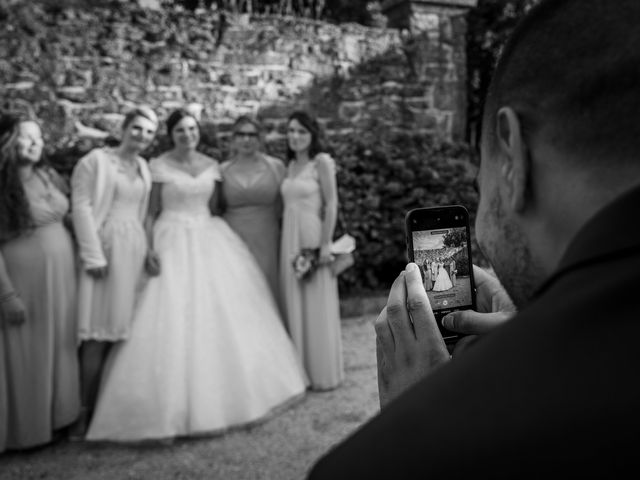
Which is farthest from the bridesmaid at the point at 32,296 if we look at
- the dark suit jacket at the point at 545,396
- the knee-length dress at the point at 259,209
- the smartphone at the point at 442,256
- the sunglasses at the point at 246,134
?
the dark suit jacket at the point at 545,396

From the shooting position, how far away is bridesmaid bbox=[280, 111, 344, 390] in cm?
490

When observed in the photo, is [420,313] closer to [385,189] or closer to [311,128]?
[311,128]

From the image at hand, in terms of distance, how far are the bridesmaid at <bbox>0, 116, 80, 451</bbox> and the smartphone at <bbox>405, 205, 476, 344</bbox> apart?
2966 mm

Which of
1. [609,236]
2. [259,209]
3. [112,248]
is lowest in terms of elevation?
[112,248]

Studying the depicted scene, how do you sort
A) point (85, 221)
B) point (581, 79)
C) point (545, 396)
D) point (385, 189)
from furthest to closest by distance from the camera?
point (385, 189) < point (85, 221) < point (581, 79) < point (545, 396)

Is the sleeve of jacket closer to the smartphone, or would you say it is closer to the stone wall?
the stone wall

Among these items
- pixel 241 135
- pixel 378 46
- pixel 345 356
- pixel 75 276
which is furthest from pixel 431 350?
pixel 378 46

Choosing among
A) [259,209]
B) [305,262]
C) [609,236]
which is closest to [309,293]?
[305,262]

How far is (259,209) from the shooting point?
16.6ft

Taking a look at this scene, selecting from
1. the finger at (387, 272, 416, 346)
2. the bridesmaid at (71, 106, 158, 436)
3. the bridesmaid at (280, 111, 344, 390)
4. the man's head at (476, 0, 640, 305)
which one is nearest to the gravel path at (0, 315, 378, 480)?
the bridesmaid at (71, 106, 158, 436)

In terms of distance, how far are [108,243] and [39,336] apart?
2.30 feet

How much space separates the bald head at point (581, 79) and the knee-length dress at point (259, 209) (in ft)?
14.1

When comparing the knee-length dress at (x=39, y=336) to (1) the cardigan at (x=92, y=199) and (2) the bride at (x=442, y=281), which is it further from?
(2) the bride at (x=442, y=281)

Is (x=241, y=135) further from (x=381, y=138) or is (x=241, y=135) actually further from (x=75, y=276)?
(x=381, y=138)
